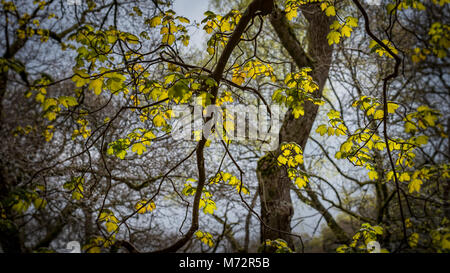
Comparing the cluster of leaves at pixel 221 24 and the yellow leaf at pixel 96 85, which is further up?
the cluster of leaves at pixel 221 24

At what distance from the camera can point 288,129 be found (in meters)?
4.07

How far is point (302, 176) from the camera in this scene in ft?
8.27

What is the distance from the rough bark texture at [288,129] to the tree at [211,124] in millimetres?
20

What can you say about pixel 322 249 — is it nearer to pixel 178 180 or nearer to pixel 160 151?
pixel 178 180

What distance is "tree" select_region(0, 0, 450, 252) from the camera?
6.61 ft

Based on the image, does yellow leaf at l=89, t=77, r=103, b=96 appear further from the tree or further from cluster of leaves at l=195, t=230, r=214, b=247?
cluster of leaves at l=195, t=230, r=214, b=247

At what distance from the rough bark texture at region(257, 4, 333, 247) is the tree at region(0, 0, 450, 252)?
20mm

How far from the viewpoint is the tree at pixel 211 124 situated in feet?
6.61

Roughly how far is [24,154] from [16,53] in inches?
138

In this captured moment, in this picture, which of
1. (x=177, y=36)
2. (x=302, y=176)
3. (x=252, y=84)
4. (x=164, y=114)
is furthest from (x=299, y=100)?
(x=252, y=84)

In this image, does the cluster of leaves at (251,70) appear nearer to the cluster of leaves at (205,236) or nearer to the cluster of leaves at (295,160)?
→ the cluster of leaves at (295,160)

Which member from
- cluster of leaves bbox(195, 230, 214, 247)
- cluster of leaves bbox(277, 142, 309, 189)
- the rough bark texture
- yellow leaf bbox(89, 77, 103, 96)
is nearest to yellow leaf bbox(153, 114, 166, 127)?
yellow leaf bbox(89, 77, 103, 96)

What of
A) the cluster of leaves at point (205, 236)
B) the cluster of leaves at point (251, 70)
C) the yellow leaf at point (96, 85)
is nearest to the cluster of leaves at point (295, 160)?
the cluster of leaves at point (251, 70)
